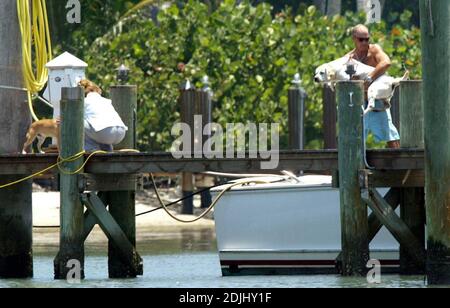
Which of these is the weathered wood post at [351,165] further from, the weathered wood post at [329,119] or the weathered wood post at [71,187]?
the weathered wood post at [329,119]

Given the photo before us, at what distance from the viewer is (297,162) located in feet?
56.1

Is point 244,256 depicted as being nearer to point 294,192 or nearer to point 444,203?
point 294,192

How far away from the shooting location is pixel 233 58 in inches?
1103

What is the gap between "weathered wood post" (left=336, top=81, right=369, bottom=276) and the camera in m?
16.9

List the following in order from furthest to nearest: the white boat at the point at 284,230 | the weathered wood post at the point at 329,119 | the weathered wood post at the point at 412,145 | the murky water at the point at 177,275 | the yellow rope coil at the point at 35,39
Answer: the weathered wood post at the point at 329,119, the white boat at the point at 284,230, the yellow rope coil at the point at 35,39, the weathered wood post at the point at 412,145, the murky water at the point at 177,275

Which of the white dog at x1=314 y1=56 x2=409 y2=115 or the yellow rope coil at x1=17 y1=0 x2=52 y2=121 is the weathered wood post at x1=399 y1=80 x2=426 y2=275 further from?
the yellow rope coil at x1=17 y1=0 x2=52 y2=121

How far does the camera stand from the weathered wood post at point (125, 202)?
1819cm

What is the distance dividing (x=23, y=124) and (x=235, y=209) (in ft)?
7.90

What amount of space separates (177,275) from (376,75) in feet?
9.78

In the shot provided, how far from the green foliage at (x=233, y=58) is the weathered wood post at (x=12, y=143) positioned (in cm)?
933

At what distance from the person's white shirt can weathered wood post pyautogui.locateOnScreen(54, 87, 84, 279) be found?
0.46 meters

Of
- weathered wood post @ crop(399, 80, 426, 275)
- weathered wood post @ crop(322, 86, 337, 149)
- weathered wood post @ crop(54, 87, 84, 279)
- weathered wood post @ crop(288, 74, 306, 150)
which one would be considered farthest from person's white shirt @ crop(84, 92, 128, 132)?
weathered wood post @ crop(288, 74, 306, 150)

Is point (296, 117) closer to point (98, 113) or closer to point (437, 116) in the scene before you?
point (98, 113)

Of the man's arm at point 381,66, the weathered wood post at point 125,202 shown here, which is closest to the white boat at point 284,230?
the weathered wood post at point 125,202
